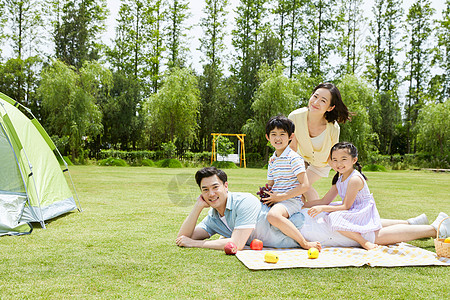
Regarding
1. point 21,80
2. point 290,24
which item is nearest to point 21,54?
point 21,80

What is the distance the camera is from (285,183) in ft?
12.9

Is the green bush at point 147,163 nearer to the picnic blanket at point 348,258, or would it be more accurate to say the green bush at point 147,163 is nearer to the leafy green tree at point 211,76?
the leafy green tree at point 211,76

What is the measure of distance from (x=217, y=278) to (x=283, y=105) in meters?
22.2

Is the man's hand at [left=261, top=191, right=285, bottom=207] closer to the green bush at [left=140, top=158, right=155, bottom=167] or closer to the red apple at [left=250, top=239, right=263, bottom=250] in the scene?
the red apple at [left=250, top=239, right=263, bottom=250]

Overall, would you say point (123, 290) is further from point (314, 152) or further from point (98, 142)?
point (98, 142)

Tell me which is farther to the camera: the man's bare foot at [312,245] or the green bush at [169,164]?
the green bush at [169,164]

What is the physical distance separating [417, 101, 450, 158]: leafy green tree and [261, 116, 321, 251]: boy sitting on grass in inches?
1015

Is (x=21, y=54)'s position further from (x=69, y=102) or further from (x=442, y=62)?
(x=442, y=62)

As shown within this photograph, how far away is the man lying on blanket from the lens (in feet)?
12.2

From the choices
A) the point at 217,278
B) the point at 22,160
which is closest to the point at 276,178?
the point at 217,278

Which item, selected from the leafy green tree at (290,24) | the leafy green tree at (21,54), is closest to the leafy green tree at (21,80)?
the leafy green tree at (21,54)

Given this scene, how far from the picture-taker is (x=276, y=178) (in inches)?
158

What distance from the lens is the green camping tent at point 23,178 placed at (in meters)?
4.86

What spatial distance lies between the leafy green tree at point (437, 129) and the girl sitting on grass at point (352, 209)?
25339mm
